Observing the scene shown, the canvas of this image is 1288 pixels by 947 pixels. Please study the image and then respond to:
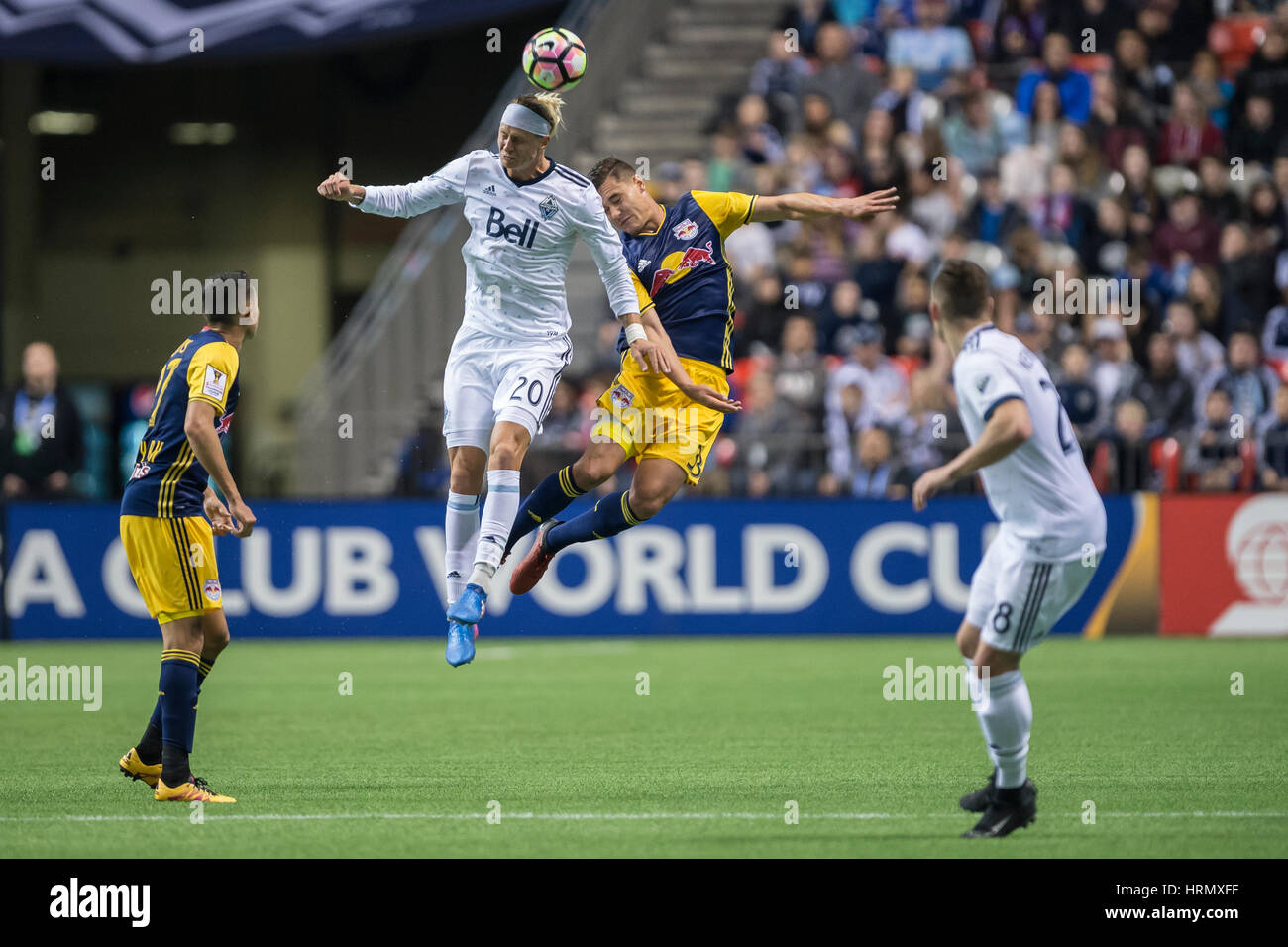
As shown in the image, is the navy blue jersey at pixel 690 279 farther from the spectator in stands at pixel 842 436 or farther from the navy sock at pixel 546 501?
the spectator in stands at pixel 842 436

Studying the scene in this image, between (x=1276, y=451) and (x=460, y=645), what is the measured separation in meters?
10.8

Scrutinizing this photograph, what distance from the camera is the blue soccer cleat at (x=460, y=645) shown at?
29.7 ft

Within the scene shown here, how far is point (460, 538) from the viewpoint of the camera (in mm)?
9977

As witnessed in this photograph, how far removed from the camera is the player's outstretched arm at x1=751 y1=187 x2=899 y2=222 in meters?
9.72

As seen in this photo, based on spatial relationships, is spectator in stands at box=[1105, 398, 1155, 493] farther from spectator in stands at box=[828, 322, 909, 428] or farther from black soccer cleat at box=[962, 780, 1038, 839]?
black soccer cleat at box=[962, 780, 1038, 839]

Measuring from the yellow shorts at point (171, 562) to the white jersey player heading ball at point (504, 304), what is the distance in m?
1.27

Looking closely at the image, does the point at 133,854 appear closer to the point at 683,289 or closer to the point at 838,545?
the point at 683,289

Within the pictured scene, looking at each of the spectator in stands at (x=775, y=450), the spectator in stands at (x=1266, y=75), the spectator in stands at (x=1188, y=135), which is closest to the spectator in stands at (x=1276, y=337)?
the spectator in stands at (x=1188, y=135)

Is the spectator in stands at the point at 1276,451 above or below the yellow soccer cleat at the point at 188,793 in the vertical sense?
above

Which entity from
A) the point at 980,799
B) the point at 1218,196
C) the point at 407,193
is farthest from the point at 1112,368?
the point at 980,799

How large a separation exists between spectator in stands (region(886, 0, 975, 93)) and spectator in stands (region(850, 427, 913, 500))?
5.31 metres

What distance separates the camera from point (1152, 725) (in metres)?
11.4

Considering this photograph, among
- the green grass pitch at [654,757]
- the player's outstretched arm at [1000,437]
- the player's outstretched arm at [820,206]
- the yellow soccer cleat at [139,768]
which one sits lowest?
the green grass pitch at [654,757]

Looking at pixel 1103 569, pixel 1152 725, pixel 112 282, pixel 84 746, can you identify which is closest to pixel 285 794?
pixel 84 746
